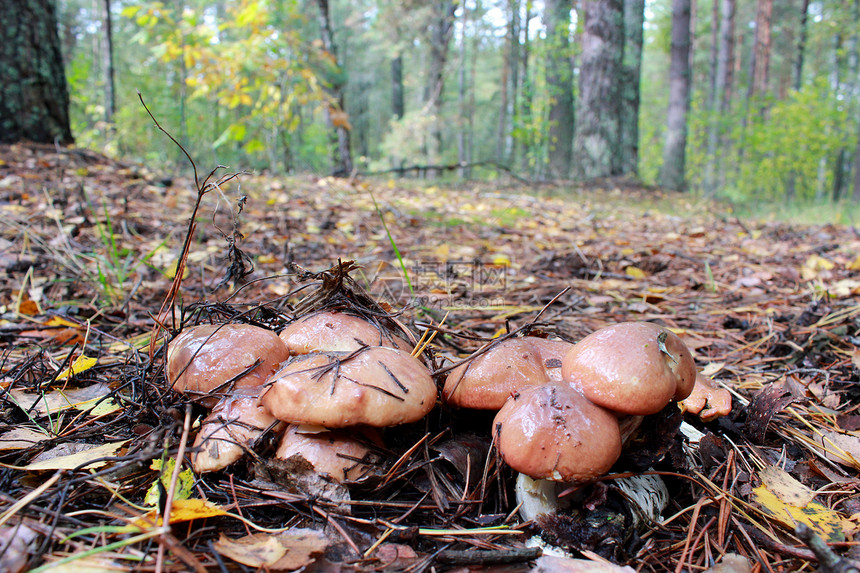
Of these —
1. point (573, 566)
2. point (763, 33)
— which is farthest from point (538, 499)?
point (763, 33)

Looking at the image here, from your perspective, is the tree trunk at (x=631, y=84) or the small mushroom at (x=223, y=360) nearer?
the small mushroom at (x=223, y=360)

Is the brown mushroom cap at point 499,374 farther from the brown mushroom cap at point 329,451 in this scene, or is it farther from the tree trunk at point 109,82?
the tree trunk at point 109,82

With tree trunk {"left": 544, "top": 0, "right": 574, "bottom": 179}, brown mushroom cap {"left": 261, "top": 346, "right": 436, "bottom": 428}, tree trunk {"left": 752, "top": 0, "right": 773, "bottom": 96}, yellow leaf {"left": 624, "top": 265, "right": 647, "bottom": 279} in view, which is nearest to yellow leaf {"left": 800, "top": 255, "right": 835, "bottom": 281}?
yellow leaf {"left": 624, "top": 265, "right": 647, "bottom": 279}

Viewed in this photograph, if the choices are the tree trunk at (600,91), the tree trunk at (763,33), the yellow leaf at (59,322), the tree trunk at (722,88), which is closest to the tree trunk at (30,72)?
the yellow leaf at (59,322)

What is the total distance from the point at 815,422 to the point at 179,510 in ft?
6.39

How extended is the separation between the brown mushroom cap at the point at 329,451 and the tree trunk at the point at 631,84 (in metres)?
8.56

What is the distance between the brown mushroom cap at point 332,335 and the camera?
1379 millimetres

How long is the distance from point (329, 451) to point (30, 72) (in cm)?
585

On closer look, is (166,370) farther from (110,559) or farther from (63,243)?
(63,243)

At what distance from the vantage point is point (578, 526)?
117 centimetres

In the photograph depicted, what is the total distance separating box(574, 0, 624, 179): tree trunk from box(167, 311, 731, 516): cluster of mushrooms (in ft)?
25.8

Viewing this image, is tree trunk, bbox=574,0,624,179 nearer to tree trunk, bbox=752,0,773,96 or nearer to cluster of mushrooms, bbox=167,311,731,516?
cluster of mushrooms, bbox=167,311,731,516

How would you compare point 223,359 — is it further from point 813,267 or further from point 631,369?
point 813,267

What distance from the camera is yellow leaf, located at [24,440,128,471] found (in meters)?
1.16
